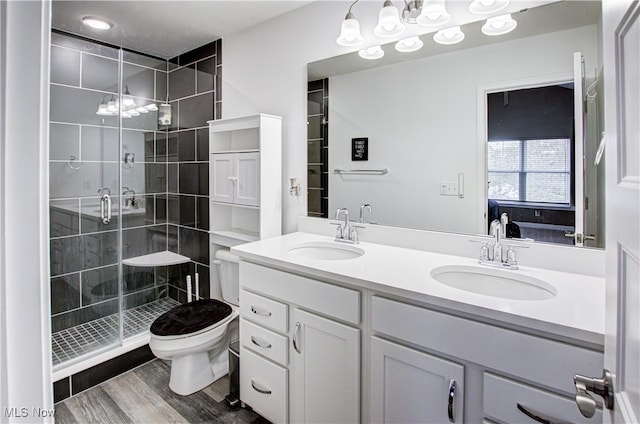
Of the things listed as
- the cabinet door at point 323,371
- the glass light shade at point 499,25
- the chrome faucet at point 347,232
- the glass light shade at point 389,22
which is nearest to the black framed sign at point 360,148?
the chrome faucet at point 347,232

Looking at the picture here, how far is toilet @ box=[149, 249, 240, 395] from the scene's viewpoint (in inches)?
72.5

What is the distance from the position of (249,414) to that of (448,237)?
1.34 m

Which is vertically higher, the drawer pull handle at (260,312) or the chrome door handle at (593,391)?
the chrome door handle at (593,391)

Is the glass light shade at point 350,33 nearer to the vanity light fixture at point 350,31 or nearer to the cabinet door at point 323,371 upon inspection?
the vanity light fixture at point 350,31

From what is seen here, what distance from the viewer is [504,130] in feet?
4.90

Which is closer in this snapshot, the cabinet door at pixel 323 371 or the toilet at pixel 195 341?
the cabinet door at pixel 323 371

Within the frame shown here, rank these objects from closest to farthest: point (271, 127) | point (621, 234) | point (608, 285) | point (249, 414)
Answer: point (621, 234) < point (608, 285) < point (249, 414) < point (271, 127)

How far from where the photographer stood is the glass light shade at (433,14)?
5.03 ft

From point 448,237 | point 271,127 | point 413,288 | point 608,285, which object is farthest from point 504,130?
point 271,127

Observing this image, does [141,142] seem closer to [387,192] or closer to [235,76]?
[235,76]

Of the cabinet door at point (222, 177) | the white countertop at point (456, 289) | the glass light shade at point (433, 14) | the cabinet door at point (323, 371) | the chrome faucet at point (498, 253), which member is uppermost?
the glass light shade at point (433, 14)

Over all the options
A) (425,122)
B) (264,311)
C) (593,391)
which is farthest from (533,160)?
(264,311)

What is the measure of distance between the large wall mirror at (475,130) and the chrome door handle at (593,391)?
2.89ft

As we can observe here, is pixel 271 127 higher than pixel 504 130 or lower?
higher
